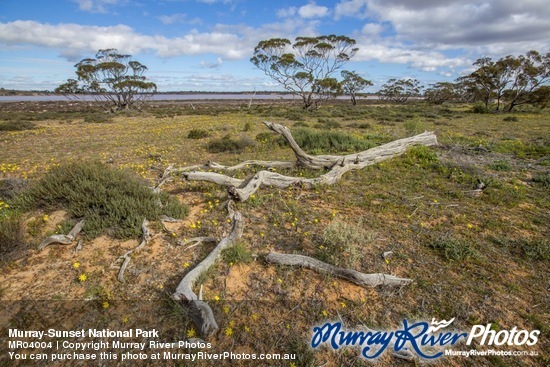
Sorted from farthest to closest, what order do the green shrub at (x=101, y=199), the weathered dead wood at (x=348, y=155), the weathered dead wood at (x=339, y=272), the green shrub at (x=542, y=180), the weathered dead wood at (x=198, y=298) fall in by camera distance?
the weathered dead wood at (x=348, y=155) < the green shrub at (x=542, y=180) < the green shrub at (x=101, y=199) < the weathered dead wood at (x=339, y=272) < the weathered dead wood at (x=198, y=298)

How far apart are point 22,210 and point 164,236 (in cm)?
292

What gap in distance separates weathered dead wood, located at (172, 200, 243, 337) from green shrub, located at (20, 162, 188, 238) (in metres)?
1.47

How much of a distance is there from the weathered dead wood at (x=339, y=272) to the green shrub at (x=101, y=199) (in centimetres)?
231

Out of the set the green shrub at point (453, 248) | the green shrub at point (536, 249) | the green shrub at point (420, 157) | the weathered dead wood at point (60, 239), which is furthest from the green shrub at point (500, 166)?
the weathered dead wood at point (60, 239)

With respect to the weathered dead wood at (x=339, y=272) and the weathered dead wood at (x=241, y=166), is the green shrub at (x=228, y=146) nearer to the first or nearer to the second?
the weathered dead wood at (x=241, y=166)

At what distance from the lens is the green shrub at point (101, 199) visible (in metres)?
4.50

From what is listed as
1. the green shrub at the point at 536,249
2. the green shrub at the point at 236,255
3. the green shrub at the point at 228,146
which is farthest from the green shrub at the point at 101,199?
the green shrub at the point at 536,249

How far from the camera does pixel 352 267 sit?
3736 millimetres

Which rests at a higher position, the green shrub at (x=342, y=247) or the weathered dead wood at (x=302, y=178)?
the weathered dead wood at (x=302, y=178)

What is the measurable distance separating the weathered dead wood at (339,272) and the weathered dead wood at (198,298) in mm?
719

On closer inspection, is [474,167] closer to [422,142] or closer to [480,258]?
[422,142]

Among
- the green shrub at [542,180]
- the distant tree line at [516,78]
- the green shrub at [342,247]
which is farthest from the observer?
the distant tree line at [516,78]

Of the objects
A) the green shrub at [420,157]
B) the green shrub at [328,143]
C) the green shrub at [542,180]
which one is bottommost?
the green shrub at [542,180]

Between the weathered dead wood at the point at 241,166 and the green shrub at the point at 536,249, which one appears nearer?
the green shrub at the point at 536,249
